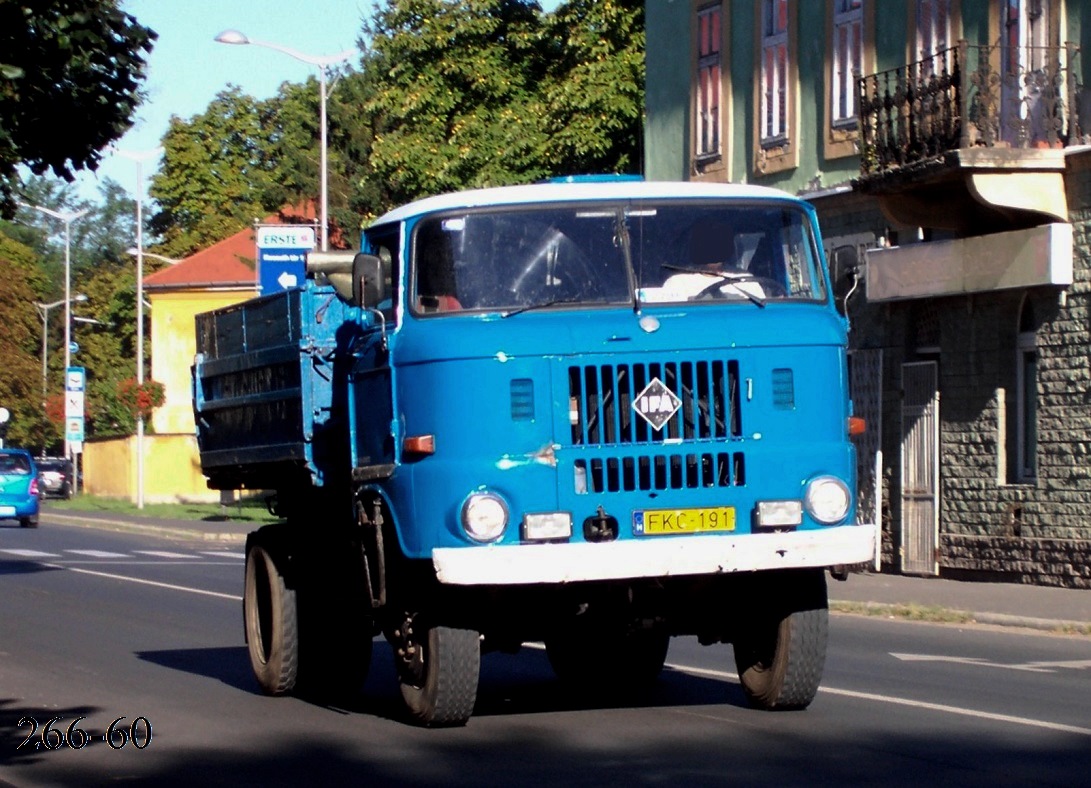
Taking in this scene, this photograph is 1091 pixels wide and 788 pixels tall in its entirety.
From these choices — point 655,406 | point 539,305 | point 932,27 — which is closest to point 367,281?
point 539,305

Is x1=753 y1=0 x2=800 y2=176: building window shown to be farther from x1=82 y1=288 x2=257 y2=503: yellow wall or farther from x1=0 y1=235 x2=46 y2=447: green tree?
x1=0 y1=235 x2=46 y2=447: green tree

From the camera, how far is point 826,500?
10.2 metres

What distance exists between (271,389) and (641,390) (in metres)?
3.23

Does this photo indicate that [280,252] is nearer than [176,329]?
Yes

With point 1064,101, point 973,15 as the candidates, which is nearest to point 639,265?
point 1064,101

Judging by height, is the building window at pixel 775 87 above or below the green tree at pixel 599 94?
below

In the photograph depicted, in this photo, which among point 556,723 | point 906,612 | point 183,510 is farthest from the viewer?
point 183,510

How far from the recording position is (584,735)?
10.3m

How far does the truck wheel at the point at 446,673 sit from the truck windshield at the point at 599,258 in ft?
5.41

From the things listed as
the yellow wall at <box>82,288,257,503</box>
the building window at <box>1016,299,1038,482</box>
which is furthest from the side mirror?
the yellow wall at <box>82,288,257,503</box>

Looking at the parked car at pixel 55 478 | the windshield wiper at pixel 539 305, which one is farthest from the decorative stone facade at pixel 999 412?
the parked car at pixel 55 478

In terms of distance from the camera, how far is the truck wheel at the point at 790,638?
1052 cm

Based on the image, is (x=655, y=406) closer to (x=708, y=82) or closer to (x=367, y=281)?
(x=367, y=281)

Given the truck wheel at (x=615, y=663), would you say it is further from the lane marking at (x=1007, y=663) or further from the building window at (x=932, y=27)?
the building window at (x=932, y=27)
